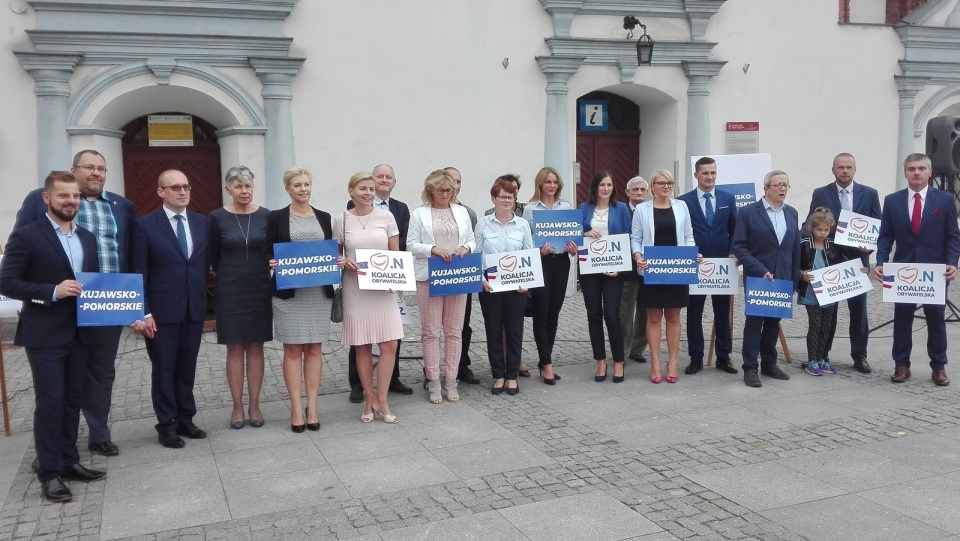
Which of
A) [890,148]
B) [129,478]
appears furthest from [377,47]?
[890,148]

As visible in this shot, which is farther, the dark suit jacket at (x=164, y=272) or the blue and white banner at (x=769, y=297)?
the blue and white banner at (x=769, y=297)

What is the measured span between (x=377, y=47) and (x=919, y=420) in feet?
28.1

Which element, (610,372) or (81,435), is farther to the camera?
(610,372)

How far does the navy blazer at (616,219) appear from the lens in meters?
7.93

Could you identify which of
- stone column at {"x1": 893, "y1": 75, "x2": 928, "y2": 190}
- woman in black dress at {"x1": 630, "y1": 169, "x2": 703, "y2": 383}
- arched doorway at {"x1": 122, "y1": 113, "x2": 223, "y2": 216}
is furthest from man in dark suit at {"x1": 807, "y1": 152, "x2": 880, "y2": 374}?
arched doorway at {"x1": 122, "y1": 113, "x2": 223, "y2": 216}

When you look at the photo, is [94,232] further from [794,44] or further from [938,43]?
[938,43]

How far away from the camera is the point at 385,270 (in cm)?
650

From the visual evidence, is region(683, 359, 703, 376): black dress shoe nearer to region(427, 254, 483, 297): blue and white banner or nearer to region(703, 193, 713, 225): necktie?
region(703, 193, 713, 225): necktie

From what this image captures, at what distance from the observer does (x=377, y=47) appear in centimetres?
1216

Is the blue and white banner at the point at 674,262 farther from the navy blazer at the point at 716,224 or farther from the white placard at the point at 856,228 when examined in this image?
the white placard at the point at 856,228

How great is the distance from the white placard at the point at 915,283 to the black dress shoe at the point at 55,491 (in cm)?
673

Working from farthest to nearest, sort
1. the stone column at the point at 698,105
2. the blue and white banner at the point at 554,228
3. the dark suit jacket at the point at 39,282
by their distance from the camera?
the stone column at the point at 698,105, the blue and white banner at the point at 554,228, the dark suit jacket at the point at 39,282

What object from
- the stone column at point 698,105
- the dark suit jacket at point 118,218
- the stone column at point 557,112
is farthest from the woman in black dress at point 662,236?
the stone column at point 698,105

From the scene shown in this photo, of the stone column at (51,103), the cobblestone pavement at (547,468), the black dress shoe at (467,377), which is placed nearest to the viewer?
the cobblestone pavement at (547,468)
